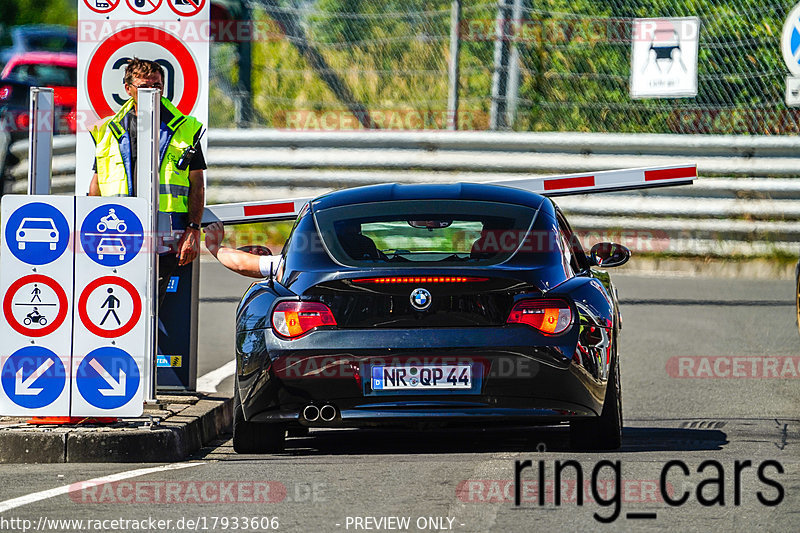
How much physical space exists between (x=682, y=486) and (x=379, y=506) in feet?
4.28

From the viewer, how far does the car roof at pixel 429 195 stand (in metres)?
8.22

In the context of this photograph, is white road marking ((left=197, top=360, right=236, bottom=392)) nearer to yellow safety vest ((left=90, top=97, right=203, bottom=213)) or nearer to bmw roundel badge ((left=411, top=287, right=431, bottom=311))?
yellow safety vest ((left=90, top=97, right=203, bottom=213))

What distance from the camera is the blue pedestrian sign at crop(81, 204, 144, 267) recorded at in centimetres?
784

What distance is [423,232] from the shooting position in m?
8.18

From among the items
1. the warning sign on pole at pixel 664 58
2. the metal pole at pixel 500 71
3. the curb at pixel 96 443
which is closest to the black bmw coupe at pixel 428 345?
the curb at pixel 96 443

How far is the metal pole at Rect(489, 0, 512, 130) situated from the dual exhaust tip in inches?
394

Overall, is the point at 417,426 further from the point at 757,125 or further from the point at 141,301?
the point at 757,125

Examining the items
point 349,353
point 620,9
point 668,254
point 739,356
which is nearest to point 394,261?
point 349,353

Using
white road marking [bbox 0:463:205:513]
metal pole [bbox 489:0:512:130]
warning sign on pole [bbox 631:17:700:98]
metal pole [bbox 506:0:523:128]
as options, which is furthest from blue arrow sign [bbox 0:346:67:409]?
warning sign on pole [bbox 631:17:700:98]

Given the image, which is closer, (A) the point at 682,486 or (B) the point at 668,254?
(A) the point at 682,486

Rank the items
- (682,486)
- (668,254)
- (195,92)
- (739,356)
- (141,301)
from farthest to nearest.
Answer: (668,254), (739,356), (195,92), (141,301), (682,486)

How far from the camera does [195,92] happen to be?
30.9 feet

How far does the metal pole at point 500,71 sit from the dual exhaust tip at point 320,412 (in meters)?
10.0

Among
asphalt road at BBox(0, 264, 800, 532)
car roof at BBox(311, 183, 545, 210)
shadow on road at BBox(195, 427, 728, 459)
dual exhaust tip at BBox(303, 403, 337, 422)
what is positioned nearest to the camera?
asphalt road at BBox(0, 264, 800, 532)
